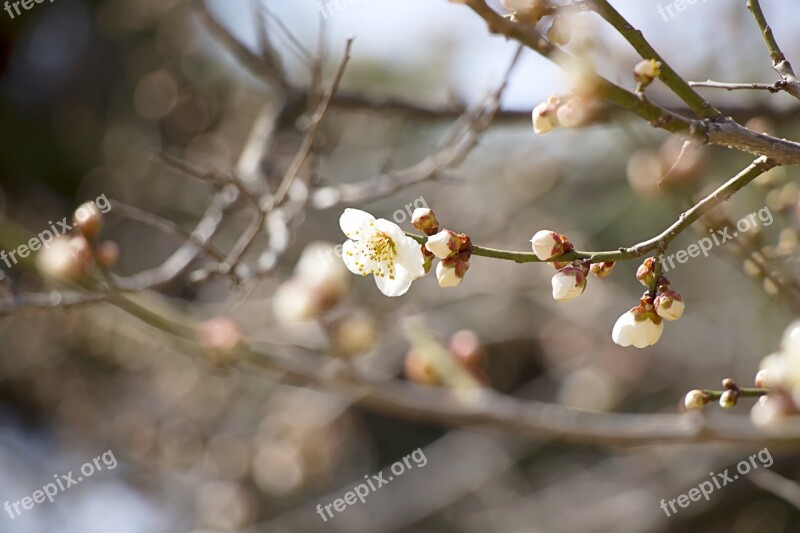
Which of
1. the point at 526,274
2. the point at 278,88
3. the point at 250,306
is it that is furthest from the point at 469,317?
the point at 278,88

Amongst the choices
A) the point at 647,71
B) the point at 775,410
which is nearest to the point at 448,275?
the point at 647,71

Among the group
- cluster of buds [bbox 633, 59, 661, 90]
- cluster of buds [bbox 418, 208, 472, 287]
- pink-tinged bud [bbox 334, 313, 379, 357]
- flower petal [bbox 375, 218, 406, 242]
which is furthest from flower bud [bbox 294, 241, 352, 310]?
cluster of buds [bbox 633, 59, 661, 90]

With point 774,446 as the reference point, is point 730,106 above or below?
above

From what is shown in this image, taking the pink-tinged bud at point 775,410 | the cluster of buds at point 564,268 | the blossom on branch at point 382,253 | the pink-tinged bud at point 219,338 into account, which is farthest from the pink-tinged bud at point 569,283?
the pink-tinged bud at point 219,338

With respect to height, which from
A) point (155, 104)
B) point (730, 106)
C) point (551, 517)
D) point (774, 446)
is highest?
point (155, 104)

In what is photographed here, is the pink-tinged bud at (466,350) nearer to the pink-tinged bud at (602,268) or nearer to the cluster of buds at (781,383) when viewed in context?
the cluster of buds at (781,383)

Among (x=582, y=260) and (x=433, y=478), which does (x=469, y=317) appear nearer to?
(x=433, y=478)

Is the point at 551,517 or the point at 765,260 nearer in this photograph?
the point at 765,260

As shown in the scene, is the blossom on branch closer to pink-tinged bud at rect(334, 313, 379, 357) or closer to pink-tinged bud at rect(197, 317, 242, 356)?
pink-tinged bud at rect(197, 317, 242, 356)
